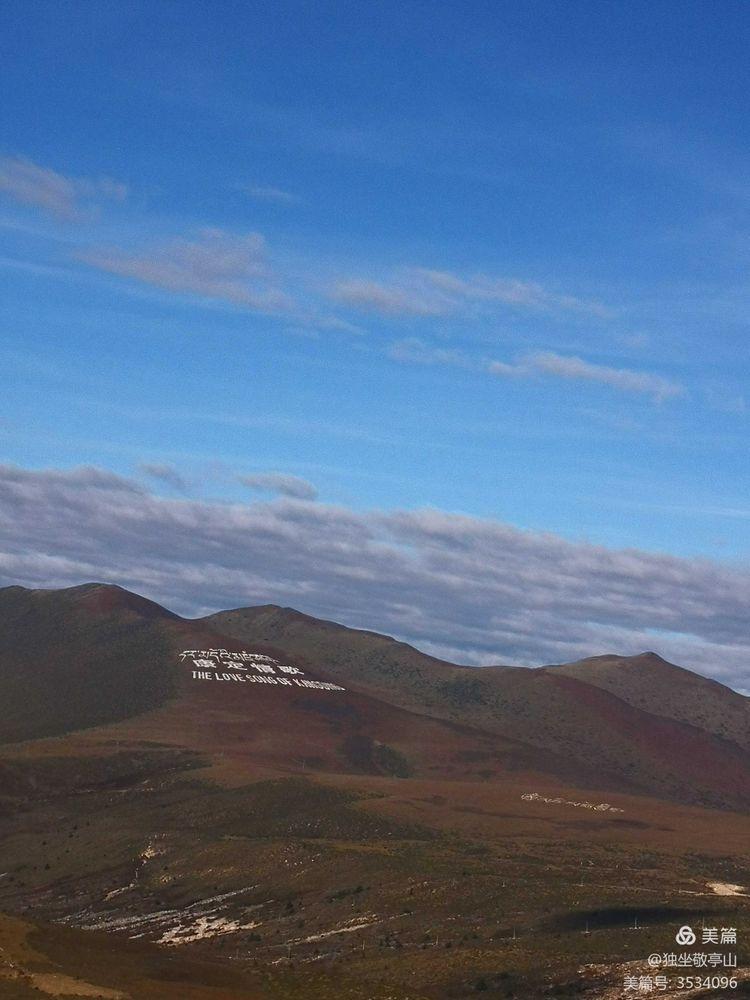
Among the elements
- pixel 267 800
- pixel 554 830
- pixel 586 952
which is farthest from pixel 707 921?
pixel 267 800

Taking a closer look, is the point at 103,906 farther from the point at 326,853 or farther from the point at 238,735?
the point at 238,735

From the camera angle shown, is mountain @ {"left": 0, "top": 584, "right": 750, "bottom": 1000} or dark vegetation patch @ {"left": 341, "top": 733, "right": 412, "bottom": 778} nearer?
mountain @ {"left": 0, "top": 584, "right": 750, "bottom": 1000}

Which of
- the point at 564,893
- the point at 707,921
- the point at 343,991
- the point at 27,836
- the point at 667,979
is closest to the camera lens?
the point at 667,979

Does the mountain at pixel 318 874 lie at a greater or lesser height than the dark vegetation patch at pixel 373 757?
lesser

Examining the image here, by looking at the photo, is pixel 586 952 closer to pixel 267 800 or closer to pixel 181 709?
pixel 267 800

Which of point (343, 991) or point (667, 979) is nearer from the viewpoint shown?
point (667, 979)

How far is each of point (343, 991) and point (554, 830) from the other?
187 feet

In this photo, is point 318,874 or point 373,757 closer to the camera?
point 318,874

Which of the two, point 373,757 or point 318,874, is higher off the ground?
point 373,757

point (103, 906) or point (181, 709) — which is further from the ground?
point (181, 709)

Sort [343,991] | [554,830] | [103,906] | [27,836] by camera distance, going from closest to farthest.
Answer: [343,991], [103,906], [554,830], [27,836]

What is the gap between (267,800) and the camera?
124 meters

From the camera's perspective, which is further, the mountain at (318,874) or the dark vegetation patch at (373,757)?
the dark vegetation patch at (373,757)

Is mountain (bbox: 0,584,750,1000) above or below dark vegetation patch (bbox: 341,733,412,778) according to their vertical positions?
below
